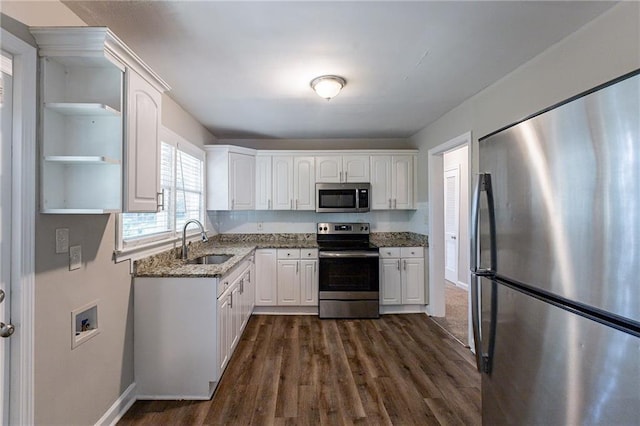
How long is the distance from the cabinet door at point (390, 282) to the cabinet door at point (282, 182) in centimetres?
155

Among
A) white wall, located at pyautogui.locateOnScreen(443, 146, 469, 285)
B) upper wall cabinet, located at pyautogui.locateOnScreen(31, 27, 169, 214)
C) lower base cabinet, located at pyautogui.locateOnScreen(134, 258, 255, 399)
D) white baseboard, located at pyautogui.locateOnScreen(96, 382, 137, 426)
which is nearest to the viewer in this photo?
upper wall cabinet, located at pyautogui.locateOnScreen(31, 27, 169, 214)

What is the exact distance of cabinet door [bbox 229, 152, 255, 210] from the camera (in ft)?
12.8

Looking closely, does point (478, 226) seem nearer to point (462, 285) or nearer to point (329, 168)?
point (329, 168)

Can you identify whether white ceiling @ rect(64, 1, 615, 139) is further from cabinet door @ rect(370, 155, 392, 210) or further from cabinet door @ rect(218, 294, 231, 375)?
cabinet door @ rect(218, 294, 231, 375)

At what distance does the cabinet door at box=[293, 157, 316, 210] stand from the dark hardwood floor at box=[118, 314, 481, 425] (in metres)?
1.70

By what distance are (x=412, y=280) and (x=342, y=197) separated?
1.47 metres

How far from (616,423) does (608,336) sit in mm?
237

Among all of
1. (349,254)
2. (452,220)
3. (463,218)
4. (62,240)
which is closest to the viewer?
(62,240)

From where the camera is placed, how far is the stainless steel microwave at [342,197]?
4109 mm

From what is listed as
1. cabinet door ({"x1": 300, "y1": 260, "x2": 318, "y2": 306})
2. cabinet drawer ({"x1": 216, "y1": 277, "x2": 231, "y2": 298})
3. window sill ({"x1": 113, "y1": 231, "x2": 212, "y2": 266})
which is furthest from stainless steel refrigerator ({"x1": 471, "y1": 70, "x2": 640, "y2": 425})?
cabinet door ({"x1": 300, "y1": 260, "x2": 318, "y2": 306})

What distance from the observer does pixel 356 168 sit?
4.16 metres

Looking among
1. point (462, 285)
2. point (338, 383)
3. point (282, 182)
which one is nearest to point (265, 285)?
point (282, 182)

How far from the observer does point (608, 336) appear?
81 centimetres

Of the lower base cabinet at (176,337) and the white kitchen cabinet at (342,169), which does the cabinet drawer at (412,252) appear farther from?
the lower base cabinet at (176,337)
